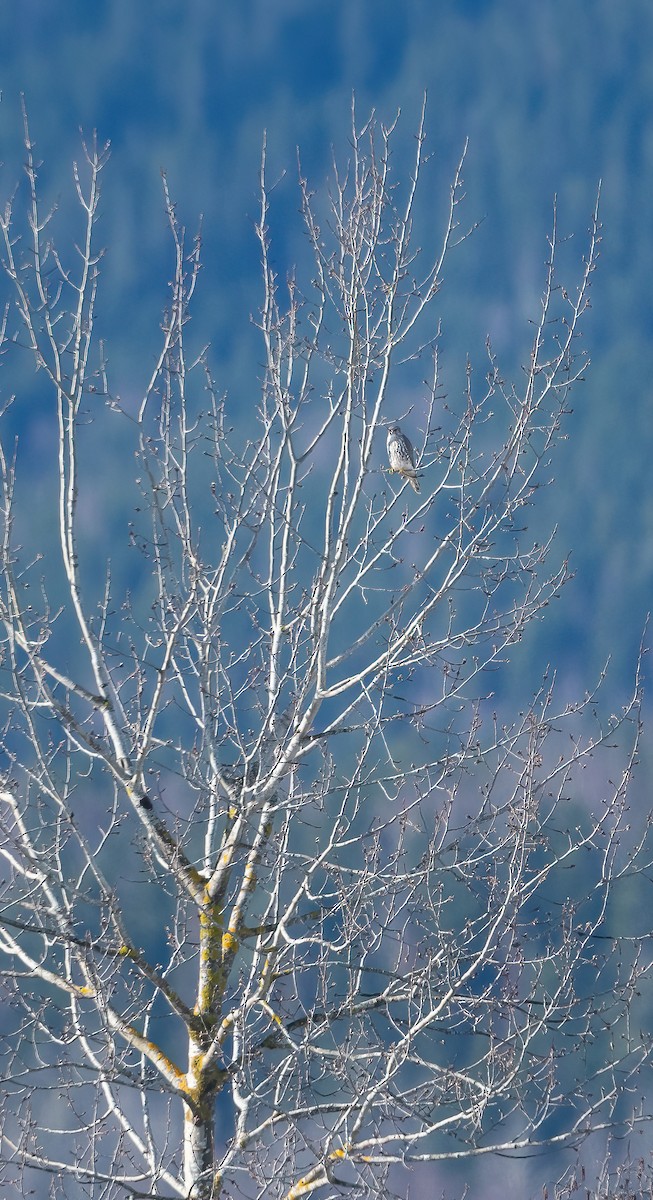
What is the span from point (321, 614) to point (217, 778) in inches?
43.4

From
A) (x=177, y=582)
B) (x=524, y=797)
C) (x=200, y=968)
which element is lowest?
(x=200, y=968)

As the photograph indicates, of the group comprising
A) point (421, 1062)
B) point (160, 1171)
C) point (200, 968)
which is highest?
point (200, 968)

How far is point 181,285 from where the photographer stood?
6.28m

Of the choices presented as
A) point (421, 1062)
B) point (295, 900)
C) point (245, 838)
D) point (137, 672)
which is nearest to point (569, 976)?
point (421, 1062)

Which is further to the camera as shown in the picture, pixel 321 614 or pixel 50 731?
pixel 50 731

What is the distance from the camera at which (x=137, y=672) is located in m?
6.56

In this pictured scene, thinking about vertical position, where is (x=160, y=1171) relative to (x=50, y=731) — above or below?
below

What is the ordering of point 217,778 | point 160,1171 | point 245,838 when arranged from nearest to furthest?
1. point 160,1171
2. point 217,778
3. point 245,838

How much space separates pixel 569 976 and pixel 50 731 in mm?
3385

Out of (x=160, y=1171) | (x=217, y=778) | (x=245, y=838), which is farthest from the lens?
(x=245, y=838)

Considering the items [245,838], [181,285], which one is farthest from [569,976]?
[181,285]

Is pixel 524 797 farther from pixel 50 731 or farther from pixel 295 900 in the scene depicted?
pixel 50 731

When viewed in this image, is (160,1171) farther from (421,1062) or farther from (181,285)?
(181,285)

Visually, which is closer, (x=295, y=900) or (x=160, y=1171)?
(x=160, y=1171)
